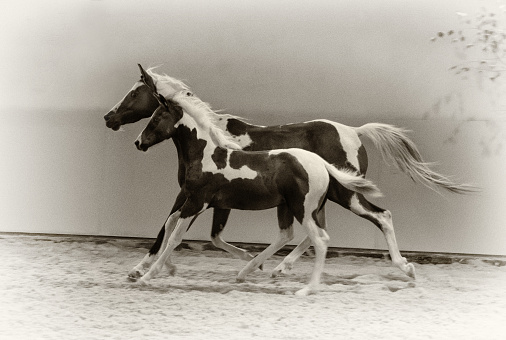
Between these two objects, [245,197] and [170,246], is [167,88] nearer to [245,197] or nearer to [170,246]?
A: [245,197]

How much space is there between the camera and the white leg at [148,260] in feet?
13.6

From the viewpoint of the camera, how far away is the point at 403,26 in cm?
506

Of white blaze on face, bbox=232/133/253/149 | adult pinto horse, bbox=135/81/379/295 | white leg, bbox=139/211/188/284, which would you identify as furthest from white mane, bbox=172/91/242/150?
white leg, bbox=139/211/188/284

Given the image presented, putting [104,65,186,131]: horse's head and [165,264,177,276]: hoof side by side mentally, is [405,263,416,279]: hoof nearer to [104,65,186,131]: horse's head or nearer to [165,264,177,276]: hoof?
[165,264,177,276]: hoof

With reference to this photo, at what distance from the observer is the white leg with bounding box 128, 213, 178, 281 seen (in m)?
4.16

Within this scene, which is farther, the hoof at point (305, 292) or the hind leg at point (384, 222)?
the hind leg at point (384, 222)

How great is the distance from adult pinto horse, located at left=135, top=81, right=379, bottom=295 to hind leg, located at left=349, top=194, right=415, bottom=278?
11cm

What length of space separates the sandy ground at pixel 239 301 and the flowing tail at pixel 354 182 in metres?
0.62

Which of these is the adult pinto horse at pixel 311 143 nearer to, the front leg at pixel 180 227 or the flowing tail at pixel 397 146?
the flowing tail at pixel 397 146

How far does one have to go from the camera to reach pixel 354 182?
397cm

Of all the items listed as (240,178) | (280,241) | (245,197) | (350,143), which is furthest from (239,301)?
(350,143)

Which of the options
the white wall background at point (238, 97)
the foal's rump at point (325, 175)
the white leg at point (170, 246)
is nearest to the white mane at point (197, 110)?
the foal's rump at point (325, 175)

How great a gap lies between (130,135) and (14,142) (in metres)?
1.02

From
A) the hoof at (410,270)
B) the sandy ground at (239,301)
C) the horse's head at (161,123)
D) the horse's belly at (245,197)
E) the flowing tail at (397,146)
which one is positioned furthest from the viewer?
the flowing tail at (397,146)
